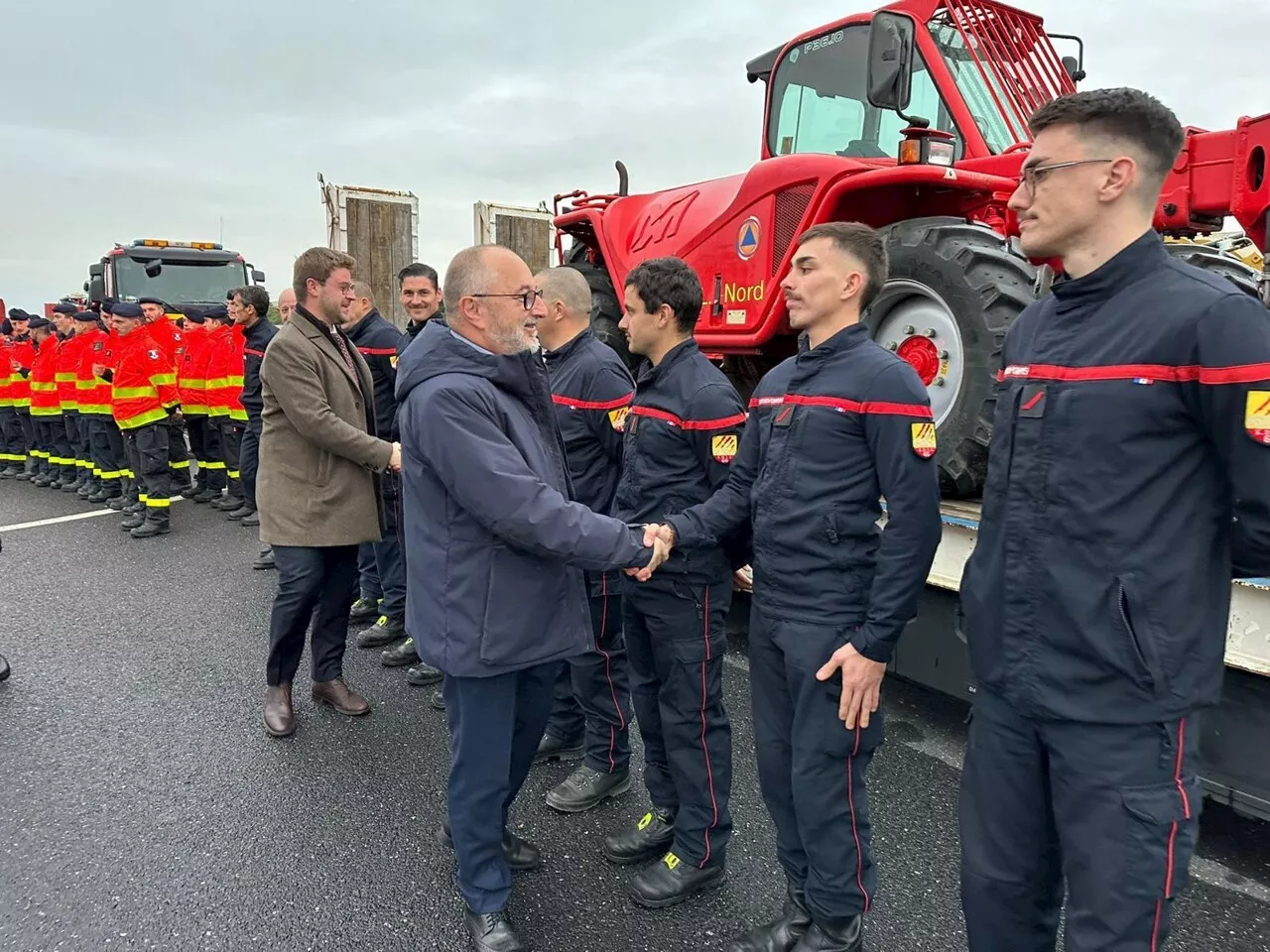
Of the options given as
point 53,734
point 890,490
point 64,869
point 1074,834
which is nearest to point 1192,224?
point 890,490

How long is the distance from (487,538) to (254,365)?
204 inches

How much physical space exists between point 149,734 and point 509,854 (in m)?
1.89

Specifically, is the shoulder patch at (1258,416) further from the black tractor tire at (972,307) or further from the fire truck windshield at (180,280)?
the fire truck windshield at (180,280)

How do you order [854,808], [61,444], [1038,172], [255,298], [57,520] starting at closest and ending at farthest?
[1038,172] < [854,808] < [255,298] < [57,520] < [61,444]

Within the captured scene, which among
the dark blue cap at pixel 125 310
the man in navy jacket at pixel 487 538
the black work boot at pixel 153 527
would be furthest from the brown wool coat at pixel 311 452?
the dark blue cap at pixel 125 310

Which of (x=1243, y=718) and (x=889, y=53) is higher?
(x=889, y=53)

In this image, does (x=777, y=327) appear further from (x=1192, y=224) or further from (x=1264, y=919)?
(x=1264, y=919)

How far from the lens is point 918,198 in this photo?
4.17m

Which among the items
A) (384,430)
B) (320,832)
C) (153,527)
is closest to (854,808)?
(320,832)

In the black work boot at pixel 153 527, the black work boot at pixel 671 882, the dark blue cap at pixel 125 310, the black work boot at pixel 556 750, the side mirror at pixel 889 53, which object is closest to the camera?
the black work boot at pixel 671 882

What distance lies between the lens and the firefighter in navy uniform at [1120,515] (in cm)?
146

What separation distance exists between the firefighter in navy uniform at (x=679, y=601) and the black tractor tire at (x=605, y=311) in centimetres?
259

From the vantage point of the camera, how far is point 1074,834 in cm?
157

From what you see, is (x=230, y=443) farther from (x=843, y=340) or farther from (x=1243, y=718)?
(x=1243, y=718)
